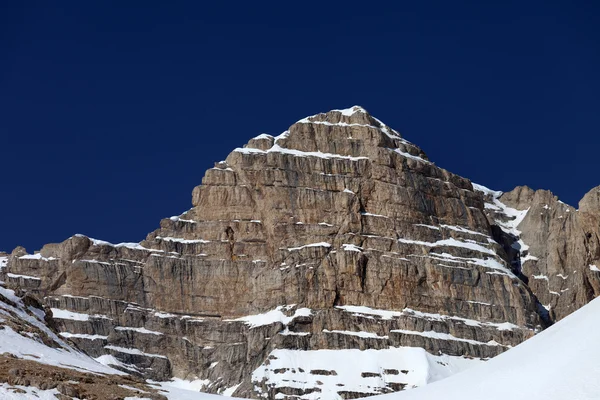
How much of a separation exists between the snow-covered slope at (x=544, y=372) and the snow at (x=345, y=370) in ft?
454

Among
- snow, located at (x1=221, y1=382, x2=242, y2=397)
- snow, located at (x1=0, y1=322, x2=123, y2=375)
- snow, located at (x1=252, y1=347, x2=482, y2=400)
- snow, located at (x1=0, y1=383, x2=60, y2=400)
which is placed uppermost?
snow, located at (x1=252, y1=347, x2=482, y2=400)

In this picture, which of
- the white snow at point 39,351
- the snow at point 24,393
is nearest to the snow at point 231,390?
the white snow at point 39,351

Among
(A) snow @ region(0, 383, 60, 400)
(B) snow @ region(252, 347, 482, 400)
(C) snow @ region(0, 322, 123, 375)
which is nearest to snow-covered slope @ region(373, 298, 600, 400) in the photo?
(A) snow @ region(0, 383, 60, 400)

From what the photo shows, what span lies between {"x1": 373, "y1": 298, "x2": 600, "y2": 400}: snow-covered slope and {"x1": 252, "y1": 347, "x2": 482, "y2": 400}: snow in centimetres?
13838

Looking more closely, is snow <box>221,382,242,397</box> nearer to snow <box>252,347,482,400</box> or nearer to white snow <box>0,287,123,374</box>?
snow <box>252,347,482,400</box>

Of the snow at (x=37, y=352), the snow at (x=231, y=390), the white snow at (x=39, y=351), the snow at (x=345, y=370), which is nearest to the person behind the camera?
the snow at (x=37, y=352)

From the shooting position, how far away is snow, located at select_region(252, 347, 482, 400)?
7510 inches

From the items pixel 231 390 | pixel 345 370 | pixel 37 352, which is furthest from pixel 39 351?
pixel 345 370

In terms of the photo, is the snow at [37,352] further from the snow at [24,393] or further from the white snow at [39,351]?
the snow at [24,393]

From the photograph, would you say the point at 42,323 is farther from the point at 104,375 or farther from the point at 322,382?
the point at 322,382

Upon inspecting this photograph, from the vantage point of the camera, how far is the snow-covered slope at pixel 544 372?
44.1 meters

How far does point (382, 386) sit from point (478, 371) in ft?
463

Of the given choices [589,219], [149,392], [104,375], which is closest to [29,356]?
[104,375]

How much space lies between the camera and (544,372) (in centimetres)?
4600
